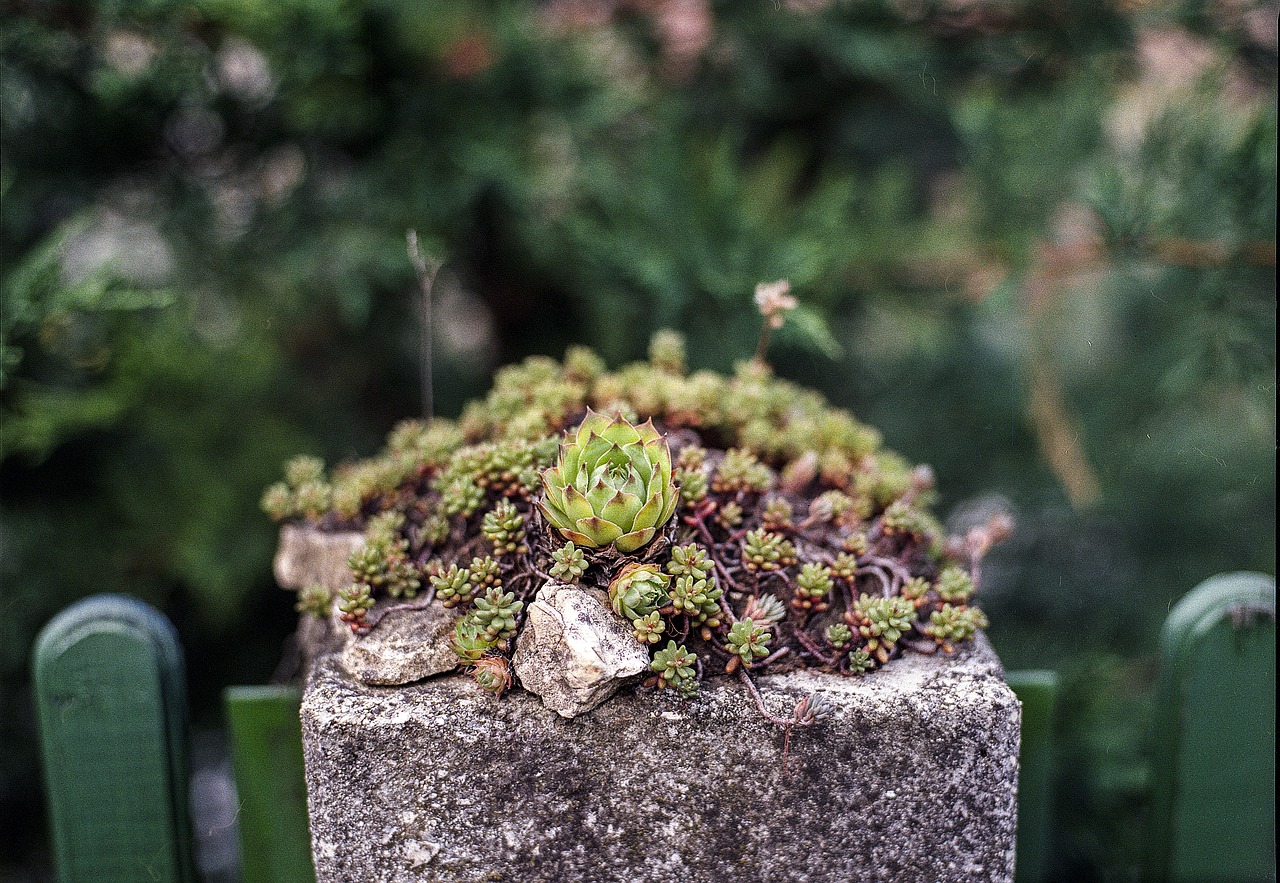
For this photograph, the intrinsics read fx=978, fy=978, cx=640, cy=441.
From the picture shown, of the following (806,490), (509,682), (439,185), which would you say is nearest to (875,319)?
(439,185)

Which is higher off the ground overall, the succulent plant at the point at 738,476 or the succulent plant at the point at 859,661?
the succulent plant at the point at 738,476

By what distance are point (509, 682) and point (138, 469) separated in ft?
5.78

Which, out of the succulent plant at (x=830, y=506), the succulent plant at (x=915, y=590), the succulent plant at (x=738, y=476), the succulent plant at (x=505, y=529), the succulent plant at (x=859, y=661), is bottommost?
the succulent plant at (x=859, y=661)

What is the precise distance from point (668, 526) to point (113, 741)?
0.83m

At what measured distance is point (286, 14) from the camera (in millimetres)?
1992

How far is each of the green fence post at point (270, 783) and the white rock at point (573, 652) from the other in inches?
19.6

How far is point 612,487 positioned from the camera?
39.9 inches

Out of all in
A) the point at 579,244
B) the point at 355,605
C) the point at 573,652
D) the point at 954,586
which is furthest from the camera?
the point at 579,244

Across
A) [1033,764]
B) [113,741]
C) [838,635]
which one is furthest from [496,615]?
[1033,764]

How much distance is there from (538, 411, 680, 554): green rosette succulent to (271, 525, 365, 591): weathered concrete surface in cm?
37

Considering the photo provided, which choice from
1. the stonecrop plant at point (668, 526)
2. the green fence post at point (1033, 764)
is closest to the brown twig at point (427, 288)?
the stonecrop plant at point (668, 526)

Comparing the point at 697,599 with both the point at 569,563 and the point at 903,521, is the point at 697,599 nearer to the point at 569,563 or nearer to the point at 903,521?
the point at 569,563

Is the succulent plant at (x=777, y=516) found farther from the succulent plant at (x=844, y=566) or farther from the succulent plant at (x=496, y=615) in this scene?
the succulent plant at (x=496, y=615)

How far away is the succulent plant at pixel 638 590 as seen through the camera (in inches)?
39.8
